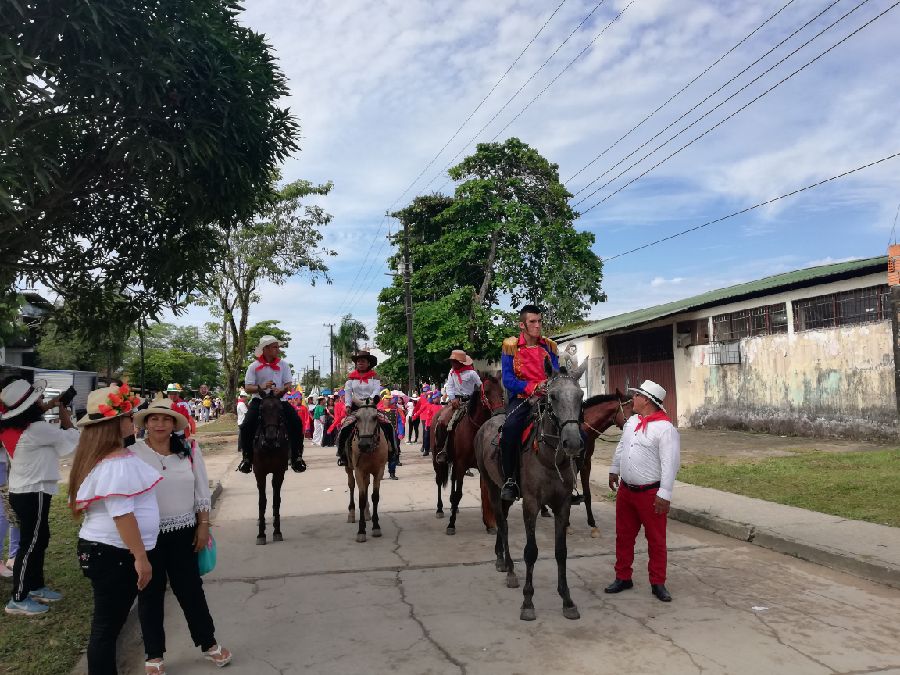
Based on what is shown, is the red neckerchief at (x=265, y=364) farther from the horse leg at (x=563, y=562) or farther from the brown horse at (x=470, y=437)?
the horse leg at (x=563, y=562)

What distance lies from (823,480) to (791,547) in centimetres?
438

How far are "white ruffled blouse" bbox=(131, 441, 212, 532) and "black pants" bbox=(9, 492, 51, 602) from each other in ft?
6.87

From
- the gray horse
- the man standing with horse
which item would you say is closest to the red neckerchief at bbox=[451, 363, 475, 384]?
the gray horse

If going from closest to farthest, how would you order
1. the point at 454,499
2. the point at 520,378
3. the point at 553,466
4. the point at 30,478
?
the point at 553,466
the point at 30,478
the point at 520,378
the point at 454,499

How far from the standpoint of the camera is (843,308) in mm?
16469

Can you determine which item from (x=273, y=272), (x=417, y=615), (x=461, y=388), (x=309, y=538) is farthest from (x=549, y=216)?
(x=417, y=615)

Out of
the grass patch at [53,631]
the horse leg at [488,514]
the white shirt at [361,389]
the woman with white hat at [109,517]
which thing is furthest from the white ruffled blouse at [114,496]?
the white shirt at [361,389]

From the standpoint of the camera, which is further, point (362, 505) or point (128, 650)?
point (362, 505)

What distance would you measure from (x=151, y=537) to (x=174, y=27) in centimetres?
513

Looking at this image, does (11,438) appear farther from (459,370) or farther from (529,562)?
(459,370)

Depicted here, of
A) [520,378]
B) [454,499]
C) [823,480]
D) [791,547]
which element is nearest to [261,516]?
[454,499]

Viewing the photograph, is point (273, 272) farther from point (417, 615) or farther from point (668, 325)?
point (417, 615)

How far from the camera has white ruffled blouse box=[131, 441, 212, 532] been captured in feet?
14.5

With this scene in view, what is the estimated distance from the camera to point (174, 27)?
662cm
